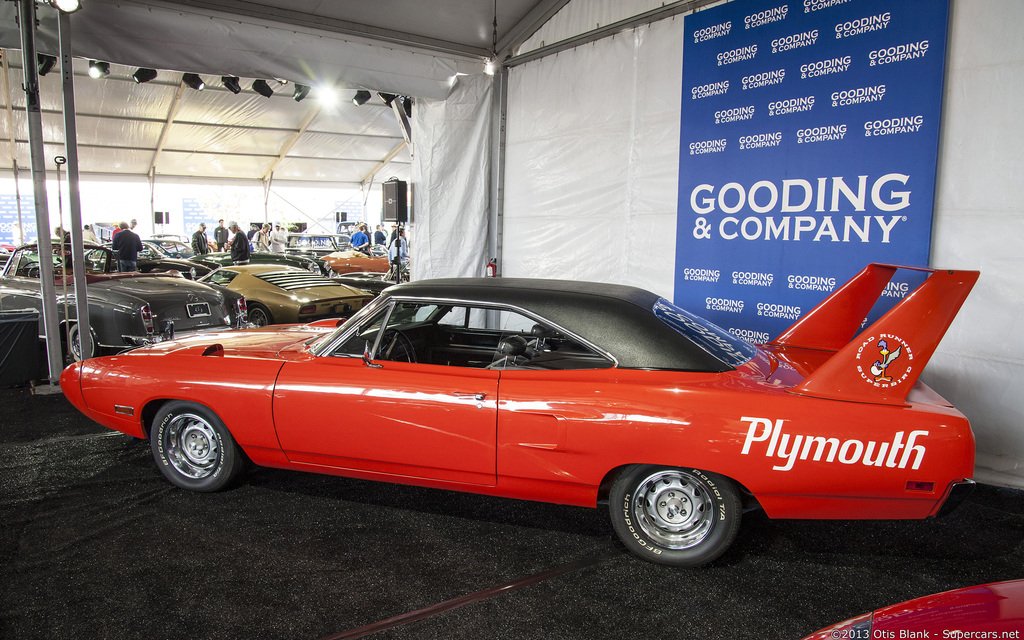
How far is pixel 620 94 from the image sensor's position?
243 inches

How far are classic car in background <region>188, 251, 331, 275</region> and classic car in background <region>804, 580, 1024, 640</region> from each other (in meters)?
13.6

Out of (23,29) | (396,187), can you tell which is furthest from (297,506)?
(396,187)

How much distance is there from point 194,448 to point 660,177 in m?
4.45

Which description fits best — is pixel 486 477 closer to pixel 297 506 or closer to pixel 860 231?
pixel 297 506

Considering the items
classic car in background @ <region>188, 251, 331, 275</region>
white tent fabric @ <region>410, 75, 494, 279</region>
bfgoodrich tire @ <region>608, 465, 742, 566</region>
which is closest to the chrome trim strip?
A: bfgoodrich tire @ <region>608, 465, 742, 566</region>

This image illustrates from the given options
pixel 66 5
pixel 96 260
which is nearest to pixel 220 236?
pixel 96 260

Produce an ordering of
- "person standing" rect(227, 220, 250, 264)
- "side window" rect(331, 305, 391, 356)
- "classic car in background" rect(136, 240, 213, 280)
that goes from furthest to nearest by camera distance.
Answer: "person standing" rect(227, 220, 250, 264), "classic car in background" rect(136, 240, 213, 280), "side window" rect(331, 305, 391, 356)

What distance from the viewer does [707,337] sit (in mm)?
3148

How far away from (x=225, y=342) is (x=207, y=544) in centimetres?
140

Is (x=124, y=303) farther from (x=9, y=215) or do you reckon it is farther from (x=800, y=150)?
(x=9, y=215)

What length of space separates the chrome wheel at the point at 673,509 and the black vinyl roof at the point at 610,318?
1.69 ft

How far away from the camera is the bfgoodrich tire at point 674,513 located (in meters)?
2.73

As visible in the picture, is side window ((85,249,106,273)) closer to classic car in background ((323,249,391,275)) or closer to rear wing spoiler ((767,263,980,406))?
classic car in background ((323,249,391,275))

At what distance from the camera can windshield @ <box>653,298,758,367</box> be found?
3.00m
